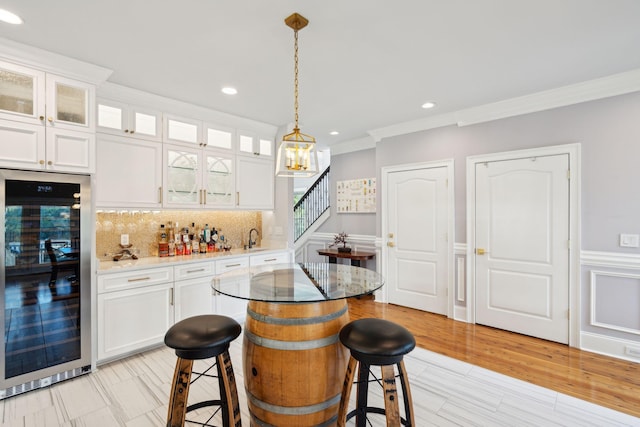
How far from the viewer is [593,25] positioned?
210 centimetres

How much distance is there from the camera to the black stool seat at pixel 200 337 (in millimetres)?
1562

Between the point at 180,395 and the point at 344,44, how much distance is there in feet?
8.18

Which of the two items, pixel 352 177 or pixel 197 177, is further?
pixel 352 177

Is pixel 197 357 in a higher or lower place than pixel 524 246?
lower

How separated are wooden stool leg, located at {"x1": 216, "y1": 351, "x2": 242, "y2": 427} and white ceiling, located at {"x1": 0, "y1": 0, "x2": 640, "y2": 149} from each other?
6.88 feet

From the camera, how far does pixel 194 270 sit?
3279mm

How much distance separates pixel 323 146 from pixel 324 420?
467cm

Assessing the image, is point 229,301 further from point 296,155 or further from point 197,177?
point 296,155

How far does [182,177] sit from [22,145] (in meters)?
1.35

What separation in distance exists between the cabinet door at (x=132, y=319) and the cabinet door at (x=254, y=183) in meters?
1.43

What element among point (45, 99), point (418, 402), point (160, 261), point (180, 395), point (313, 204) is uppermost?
point (45, 99)

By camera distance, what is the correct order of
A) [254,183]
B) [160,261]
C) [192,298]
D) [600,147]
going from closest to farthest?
[600,147] < [160,261] < [192,298] < [254,183]

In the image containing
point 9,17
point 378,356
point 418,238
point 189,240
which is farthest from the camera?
point 418,238

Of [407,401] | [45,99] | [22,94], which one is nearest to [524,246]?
[407,401]
